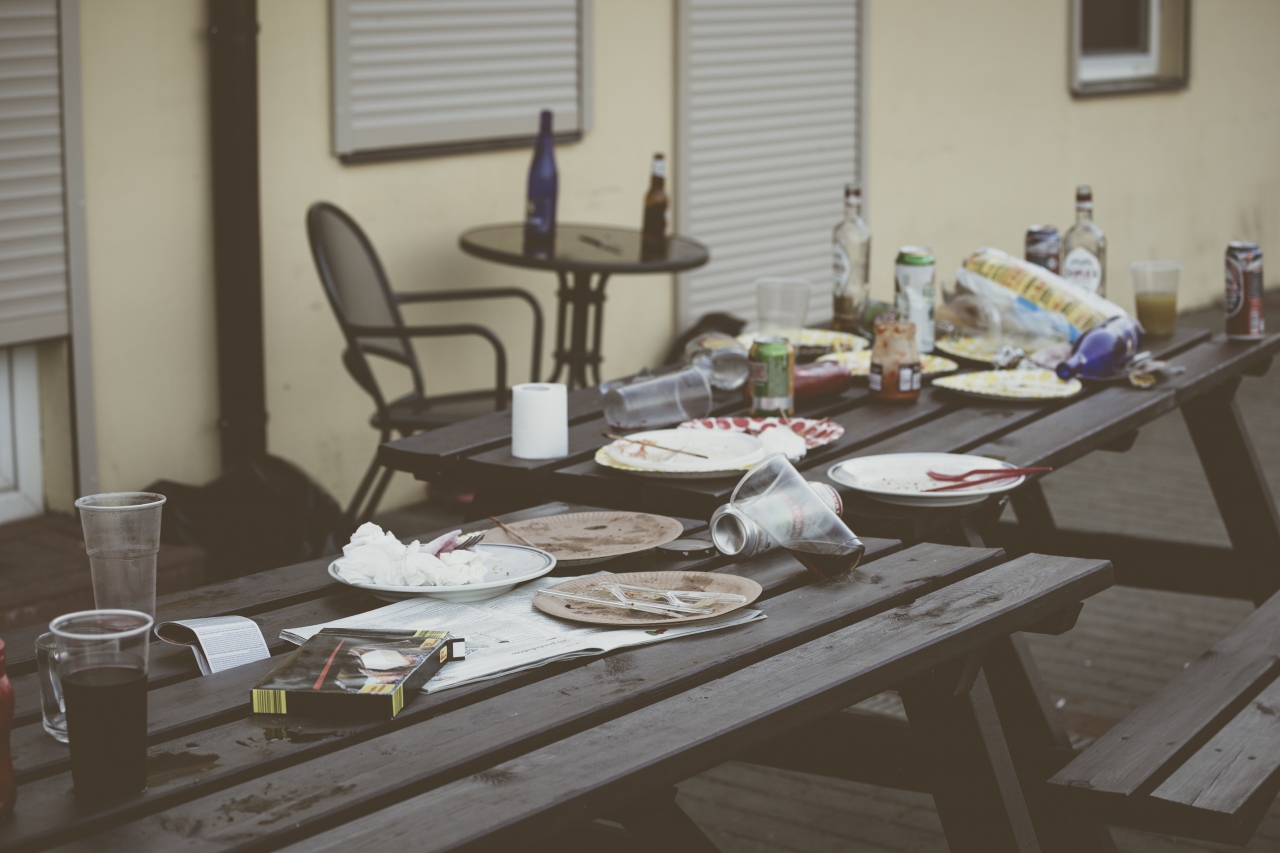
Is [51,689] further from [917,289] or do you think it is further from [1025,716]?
[917,289]

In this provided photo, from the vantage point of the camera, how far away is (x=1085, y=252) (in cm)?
367

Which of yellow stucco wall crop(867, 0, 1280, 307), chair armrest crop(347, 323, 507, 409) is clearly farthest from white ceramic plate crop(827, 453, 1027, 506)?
yellow stucco wall crop(867, 0, 1280, 307)

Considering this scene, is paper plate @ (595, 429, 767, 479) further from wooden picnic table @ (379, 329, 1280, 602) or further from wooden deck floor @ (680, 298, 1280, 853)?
wooden deck floor @ (680, 298, 1280, 853)

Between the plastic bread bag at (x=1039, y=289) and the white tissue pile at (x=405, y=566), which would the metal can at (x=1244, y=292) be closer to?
the plastic bread bag at (x=1039, y=289)

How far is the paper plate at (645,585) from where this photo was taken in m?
1.72

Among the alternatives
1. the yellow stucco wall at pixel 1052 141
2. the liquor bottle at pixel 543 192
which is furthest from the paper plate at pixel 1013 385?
the yellow stucco wall at pixel 1052 141

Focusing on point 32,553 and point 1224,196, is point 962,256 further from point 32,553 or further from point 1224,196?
point 32,553

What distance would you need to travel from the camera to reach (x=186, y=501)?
13.6 ft

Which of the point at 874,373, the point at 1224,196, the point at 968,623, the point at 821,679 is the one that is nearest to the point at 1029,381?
the point at 874,373

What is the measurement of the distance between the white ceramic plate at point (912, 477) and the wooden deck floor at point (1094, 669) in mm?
856

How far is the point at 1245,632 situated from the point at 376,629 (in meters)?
1.72

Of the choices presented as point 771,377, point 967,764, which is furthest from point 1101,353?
point 967,764

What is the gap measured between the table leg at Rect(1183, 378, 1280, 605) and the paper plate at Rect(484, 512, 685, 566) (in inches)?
82.2

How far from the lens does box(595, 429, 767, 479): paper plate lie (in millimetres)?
2408
